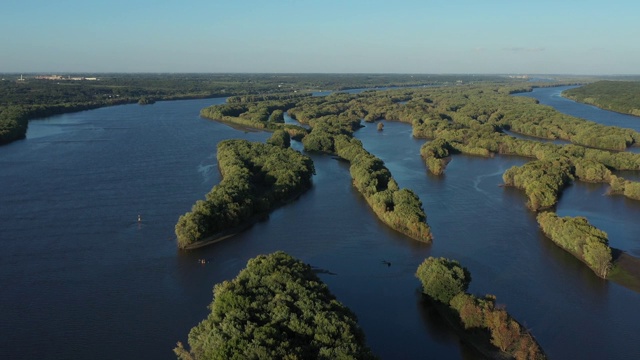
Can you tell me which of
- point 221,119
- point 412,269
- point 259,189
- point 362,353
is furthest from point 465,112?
point 362,353

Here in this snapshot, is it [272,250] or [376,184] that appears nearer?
[272,250]

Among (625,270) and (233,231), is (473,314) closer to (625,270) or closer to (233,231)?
(625,270)

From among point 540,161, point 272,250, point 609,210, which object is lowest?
point 609,210

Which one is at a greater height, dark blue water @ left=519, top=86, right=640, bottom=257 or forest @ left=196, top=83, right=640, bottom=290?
forest @ left=196, top=83, right=640, bottom=290

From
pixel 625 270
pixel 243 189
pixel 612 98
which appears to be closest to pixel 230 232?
pixel 243 189

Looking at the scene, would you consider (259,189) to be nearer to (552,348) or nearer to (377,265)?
(377,265)

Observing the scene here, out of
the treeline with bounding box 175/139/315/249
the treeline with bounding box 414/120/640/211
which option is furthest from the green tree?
the treeline with bounding box 414/120/640/211

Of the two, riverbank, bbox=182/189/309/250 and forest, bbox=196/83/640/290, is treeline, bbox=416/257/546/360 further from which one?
riverbank, bbox=182/189/309/250
